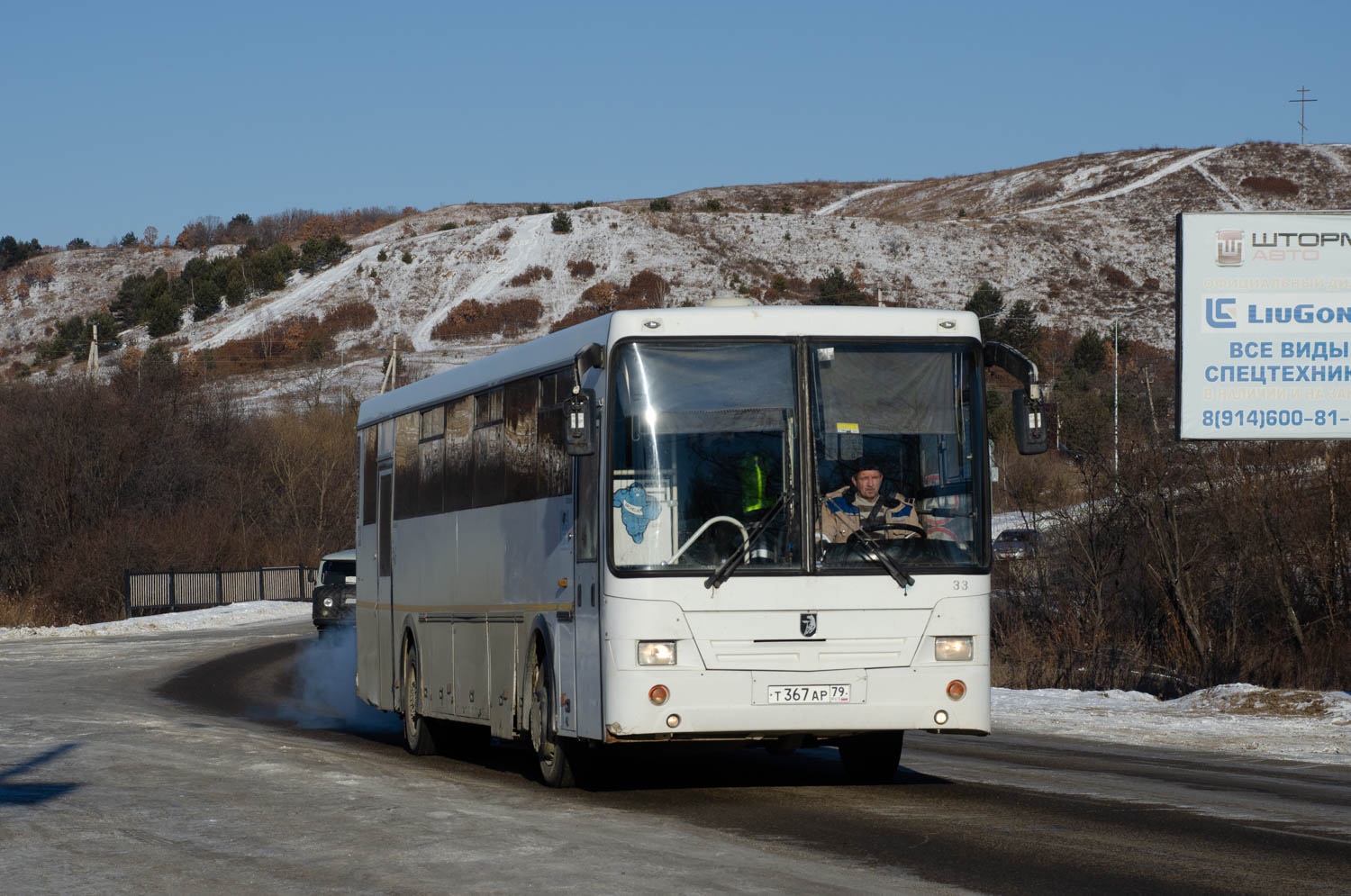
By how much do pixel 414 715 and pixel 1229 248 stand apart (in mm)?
13274

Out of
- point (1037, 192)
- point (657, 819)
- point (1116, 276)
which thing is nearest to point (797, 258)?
point (1116, 276)

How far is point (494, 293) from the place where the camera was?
129125mm

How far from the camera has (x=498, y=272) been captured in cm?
13425

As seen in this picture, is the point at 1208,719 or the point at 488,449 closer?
the point at 488,449

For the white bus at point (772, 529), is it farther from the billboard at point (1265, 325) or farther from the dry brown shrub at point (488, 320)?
the dry brown shrub at point (488, 320)

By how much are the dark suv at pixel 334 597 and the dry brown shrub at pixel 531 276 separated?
297ft

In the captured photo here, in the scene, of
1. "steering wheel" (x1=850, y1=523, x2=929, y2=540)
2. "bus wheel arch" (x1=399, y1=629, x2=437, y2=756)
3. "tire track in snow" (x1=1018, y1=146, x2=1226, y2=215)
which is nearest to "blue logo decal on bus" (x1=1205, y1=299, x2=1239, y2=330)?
"bus wheel arch" (x1=399, y1=629, x2=437, y2=756)

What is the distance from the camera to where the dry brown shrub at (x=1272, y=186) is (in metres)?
159

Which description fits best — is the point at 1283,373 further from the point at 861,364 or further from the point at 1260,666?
the point at 861,364

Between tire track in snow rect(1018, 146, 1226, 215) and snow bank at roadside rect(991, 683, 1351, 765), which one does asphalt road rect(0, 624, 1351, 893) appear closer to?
snow bank at roadside rect(991, 683, 1351, 765)

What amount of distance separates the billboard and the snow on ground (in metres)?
4.20

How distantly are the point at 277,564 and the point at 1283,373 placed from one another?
5317cm

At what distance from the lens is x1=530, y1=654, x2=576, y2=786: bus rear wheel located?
494 inches

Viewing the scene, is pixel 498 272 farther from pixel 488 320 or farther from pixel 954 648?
pixel 954 648
